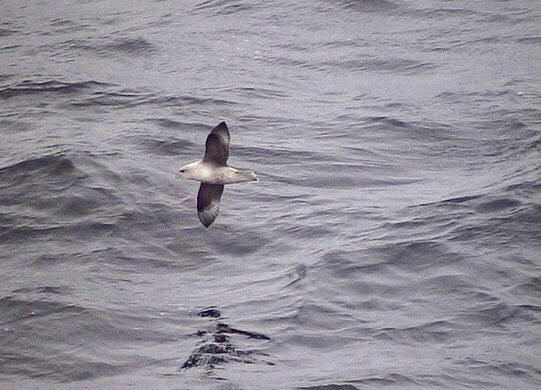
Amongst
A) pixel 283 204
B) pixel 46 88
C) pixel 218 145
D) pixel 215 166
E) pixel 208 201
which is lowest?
pixel 283 204

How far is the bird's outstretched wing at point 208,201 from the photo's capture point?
12.0 meters

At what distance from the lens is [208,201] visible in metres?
12.0

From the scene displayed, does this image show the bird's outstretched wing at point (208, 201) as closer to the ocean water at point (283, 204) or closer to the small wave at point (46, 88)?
the ocean water at point (283, 204)

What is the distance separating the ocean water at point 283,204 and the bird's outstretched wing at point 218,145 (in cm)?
137

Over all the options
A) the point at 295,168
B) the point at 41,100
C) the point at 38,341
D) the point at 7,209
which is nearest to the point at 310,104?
the point at 295,168

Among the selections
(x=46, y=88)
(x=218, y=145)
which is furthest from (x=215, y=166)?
(x=46, y=88)

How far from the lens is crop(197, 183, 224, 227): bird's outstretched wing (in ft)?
39.2

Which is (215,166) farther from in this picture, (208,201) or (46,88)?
(46,88)

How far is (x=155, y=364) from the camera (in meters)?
10.6

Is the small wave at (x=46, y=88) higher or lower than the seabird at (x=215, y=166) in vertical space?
lower

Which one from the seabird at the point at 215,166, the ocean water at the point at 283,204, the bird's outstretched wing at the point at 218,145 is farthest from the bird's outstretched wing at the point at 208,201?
the ocean water at the point at 283,204

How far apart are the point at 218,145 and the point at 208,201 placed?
26.4 inches

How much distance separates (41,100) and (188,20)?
17.7 ft

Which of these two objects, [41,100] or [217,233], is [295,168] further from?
[41,100]
